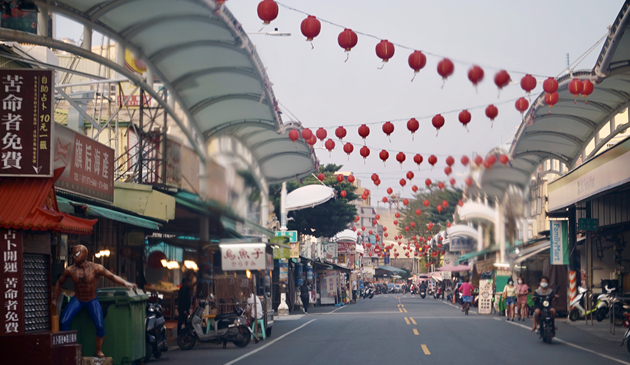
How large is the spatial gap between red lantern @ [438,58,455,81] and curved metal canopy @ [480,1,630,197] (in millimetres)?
4813

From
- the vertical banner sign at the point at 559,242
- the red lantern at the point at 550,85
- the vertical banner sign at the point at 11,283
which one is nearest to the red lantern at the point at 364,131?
the red lantern at the point at 550,85

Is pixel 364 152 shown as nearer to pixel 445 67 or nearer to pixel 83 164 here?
pixel 445 67

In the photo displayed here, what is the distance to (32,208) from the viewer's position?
33.4ft

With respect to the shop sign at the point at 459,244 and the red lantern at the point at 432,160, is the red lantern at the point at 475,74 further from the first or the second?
the shop sign at the point at 459,244

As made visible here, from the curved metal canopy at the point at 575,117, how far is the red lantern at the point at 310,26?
7.37 m

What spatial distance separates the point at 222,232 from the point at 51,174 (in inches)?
704

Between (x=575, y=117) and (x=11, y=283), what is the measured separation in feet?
67.9

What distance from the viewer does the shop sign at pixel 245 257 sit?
20.0 metres

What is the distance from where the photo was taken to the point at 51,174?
10656mm

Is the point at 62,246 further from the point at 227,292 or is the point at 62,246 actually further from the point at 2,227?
the point at 227,292

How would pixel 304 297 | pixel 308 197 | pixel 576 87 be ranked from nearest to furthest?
pixel 576 87
pixel 308 197
pixel 304 297

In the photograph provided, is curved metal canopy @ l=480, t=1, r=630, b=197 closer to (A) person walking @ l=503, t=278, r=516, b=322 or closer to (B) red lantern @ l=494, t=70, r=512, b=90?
(B) red lantern @ l=494, t=70, r=512, b=90

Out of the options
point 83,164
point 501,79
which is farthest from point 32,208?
point 501,79

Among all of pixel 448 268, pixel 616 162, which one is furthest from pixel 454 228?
pixel 616 162
